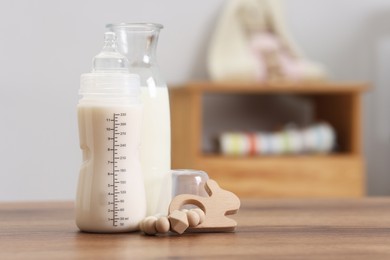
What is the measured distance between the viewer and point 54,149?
10.2ft

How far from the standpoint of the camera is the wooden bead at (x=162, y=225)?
98cm

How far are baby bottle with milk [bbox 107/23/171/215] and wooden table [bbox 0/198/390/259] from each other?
0.36 ft

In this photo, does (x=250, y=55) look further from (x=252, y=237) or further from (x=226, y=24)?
(x=252, y=237)

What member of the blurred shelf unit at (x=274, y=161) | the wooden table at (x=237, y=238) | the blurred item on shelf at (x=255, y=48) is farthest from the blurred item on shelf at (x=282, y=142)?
the wooden table at (x=237, y=238)

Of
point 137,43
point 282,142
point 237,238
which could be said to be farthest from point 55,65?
point 237,238

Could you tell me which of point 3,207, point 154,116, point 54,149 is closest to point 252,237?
point 154,116

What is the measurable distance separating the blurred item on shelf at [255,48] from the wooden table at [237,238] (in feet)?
6.15

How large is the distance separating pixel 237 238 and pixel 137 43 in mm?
318

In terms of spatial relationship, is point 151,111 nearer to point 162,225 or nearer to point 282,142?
point 162,225

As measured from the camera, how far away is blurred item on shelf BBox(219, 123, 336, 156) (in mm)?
2986

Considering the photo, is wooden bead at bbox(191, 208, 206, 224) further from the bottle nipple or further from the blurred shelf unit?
the blurred shelf unit

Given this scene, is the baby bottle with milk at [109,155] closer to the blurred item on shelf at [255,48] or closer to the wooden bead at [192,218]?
the wooden bead at [192,218]

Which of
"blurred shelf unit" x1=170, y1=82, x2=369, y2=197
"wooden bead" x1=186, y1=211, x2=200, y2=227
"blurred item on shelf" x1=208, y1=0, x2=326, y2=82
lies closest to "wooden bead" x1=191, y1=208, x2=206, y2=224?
"wooden bead" x1=186, y1=211, x2=200, y2=227

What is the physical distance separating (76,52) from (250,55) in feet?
2.19
